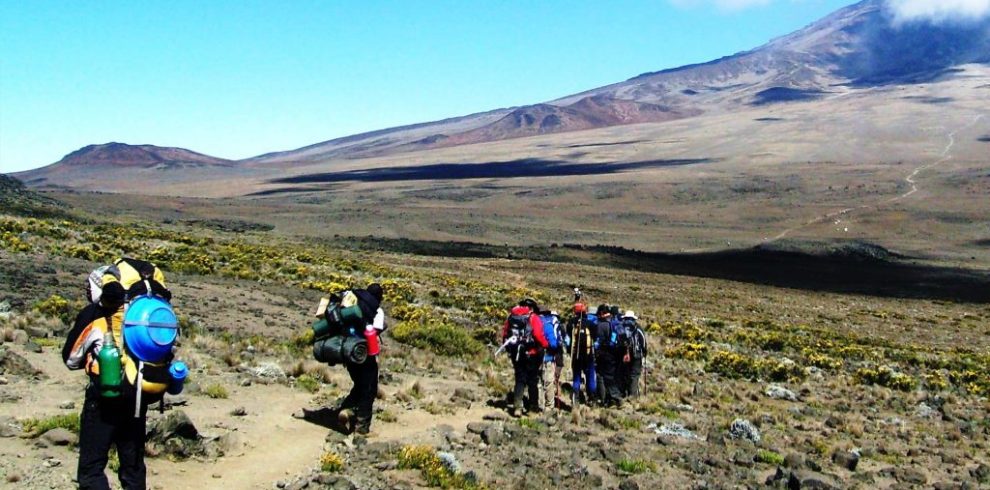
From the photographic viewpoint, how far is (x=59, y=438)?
22.1 ft

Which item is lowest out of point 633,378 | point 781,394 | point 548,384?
point 781,394

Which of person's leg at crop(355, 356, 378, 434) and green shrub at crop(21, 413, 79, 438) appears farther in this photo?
person's leg at crop(355, 356, 378, 434)

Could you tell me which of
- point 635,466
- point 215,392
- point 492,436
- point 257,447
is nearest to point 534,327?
point 492,436

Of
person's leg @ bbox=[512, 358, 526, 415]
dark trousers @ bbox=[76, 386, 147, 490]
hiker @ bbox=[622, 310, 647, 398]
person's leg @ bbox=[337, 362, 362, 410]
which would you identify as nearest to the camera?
dark trousers @ bbox=[76, 386, 147, 490]

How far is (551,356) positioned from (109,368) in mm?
7193

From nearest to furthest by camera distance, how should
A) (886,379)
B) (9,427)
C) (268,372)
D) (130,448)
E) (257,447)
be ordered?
(130,448) < (9,427) < (257,447) < (268,372) < (886,379)

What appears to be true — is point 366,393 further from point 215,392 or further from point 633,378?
point 633,378

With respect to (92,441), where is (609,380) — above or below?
below

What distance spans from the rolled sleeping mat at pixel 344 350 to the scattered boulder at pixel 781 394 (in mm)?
9916

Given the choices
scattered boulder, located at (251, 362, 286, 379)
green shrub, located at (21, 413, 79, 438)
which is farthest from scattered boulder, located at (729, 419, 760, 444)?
green shrub, located at (21, 413, 79, 438)

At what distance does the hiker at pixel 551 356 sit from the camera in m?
11.2

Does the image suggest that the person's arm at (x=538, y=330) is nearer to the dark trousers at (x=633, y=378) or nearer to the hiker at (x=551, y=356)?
the hiker at (x=551, y=356)

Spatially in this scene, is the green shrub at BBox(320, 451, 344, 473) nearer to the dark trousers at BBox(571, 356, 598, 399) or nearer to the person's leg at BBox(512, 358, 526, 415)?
the person's leg at BBox(512, 358, 526, 415)

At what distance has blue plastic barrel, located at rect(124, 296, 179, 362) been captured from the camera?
505 centimetres
